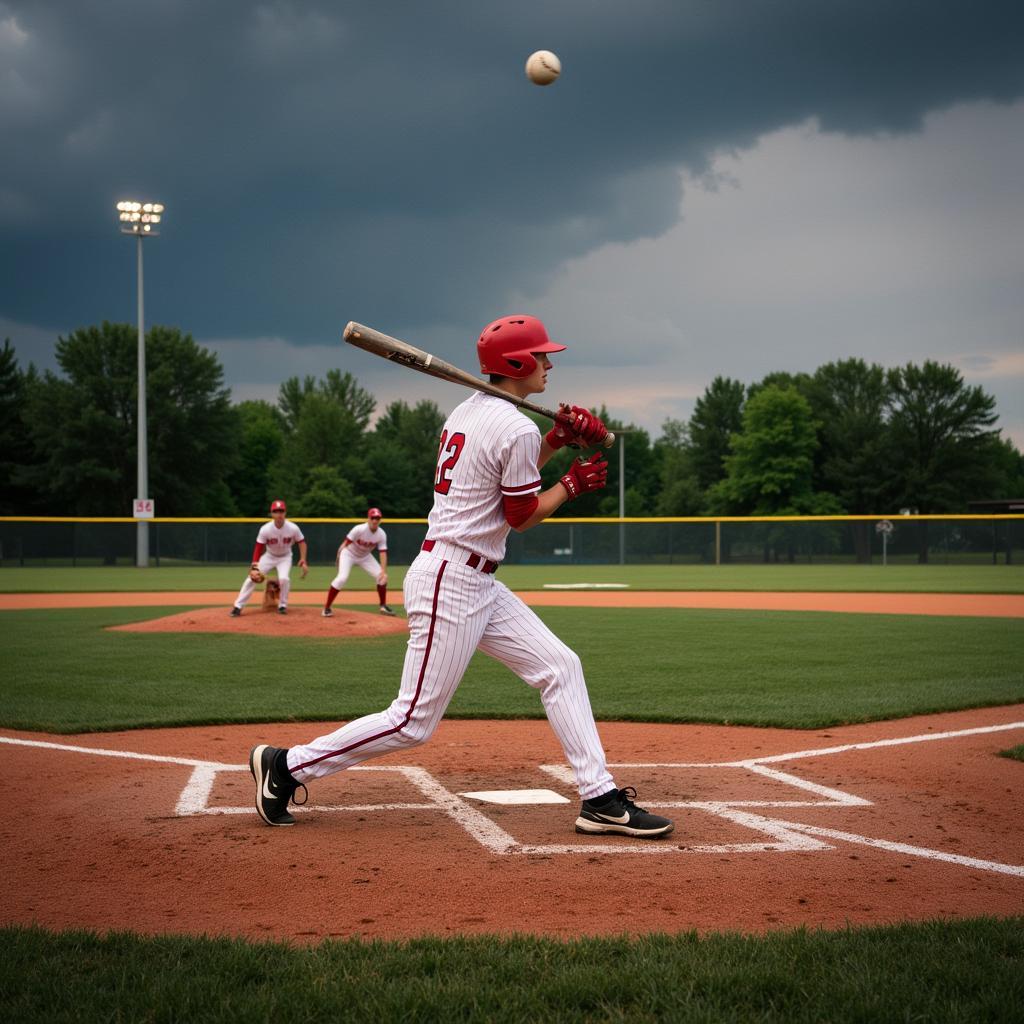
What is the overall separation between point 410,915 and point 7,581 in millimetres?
29613

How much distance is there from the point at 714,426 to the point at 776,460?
10616 millimetres

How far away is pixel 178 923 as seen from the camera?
3.36 metres

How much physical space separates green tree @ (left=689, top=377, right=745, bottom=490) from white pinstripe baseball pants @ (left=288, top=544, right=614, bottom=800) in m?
75.3

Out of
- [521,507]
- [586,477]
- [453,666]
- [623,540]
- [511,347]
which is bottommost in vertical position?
[623,540]

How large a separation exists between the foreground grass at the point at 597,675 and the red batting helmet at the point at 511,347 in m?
3.83

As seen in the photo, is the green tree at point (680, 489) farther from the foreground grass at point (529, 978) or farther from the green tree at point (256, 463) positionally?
the foreground grass at point (529, 978)

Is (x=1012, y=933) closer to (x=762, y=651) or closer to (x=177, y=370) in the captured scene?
(x=762, y=651)

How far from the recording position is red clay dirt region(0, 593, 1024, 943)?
3.47 meters

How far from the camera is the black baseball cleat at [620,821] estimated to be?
4.37m

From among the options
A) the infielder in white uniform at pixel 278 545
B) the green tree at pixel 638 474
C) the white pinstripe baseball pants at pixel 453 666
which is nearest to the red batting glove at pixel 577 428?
the white pinstripe baseball pants at pixel 453 666

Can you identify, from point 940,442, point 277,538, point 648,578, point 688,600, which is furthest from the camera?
point 940,442

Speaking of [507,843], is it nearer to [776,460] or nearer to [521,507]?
[521,507]

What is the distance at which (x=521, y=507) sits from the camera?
4293mm

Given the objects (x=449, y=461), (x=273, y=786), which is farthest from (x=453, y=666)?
(x=273, y=786)
